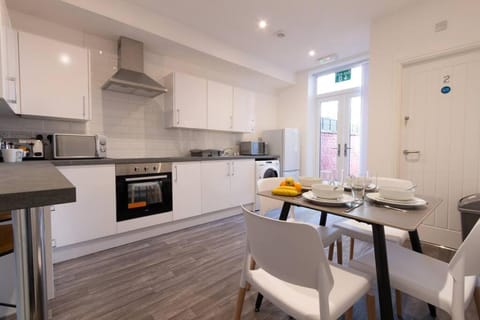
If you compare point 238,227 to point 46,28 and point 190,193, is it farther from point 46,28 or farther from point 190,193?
point 46,28

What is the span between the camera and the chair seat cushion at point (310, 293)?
0.90 meters

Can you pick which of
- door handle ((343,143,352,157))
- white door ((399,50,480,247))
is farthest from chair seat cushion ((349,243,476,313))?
door handle ((343,143,352,157))

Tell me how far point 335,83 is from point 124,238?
4264 millimetres

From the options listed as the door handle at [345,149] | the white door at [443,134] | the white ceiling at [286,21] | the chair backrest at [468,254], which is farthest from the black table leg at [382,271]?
the door handle at [345,149]

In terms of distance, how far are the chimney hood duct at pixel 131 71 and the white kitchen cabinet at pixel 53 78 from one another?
36 centimetres

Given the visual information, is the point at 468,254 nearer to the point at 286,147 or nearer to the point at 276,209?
the point at 276,209

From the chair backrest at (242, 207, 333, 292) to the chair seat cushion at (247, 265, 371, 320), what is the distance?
0.43 feet

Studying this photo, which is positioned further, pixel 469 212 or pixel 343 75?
pixel 343 75

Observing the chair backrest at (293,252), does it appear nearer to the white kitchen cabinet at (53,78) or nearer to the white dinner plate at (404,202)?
the white dinner plate at (404,202)

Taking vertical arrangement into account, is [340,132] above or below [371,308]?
above

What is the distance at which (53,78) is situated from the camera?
2254 millimetres

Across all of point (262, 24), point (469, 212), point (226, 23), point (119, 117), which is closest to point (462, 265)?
point (469, 212)

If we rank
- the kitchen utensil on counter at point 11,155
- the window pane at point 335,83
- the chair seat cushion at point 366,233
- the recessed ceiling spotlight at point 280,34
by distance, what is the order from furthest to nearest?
the window pane at point 335,83 < the recessed ceiling spotlight at point 280,34 < the kitchen utensil on counter at point 11,155 < the chair seat cushion at point 366,233

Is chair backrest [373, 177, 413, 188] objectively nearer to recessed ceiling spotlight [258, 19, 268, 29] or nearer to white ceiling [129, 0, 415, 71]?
white ceiling [129, 0, 415, 71]
